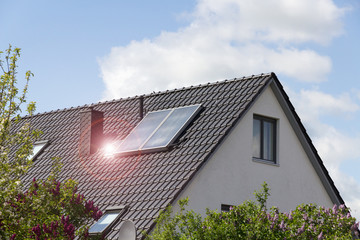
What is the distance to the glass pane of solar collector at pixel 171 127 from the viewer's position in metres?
18.9

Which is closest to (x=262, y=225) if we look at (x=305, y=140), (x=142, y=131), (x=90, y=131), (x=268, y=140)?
(x=268, y=140)

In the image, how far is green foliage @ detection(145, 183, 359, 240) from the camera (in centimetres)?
1220

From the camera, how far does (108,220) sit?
17.1m

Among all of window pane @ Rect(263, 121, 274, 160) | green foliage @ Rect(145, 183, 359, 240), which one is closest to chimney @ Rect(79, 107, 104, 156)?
window pane @ Rect(263, 121, 274, 160)

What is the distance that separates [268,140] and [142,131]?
3636mm

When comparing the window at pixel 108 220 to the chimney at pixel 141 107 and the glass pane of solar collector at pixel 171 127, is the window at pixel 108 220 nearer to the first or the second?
the glass pane of solar collector at pixel 171 127

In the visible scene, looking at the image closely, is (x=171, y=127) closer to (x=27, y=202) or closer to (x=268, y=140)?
(x=268, y=140)

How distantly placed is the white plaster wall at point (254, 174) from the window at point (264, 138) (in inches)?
7.2

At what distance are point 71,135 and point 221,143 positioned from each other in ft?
22.7

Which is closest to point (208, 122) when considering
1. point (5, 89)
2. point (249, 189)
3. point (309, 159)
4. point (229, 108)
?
point (229, 108)

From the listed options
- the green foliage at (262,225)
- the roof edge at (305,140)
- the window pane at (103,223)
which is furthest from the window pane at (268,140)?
the green foliage at (262,225)

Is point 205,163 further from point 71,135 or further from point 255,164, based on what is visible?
point 71,135

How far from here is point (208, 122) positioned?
741 inches

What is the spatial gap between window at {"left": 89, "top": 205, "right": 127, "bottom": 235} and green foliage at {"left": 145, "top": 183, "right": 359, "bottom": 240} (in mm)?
3653
